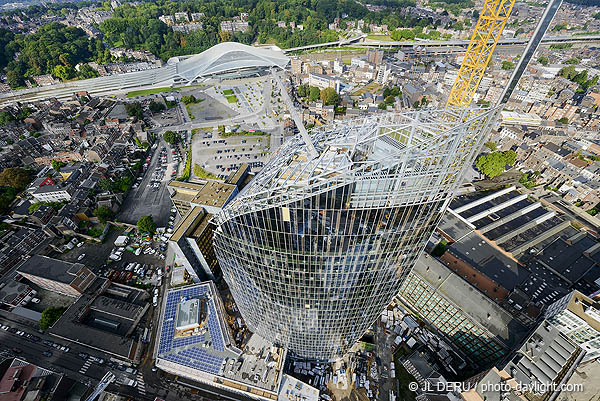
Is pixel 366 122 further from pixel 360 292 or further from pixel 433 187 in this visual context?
pixel 360 292

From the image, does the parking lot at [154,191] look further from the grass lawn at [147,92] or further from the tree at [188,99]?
the grass lawn at [147,92]

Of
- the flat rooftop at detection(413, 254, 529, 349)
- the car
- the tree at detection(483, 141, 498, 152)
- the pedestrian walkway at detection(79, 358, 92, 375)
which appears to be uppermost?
the tree at detection(483, 141, 498, 152)

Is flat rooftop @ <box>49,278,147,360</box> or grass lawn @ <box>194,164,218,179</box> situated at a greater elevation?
grass lawn @ <box>194,164,218,179</box>

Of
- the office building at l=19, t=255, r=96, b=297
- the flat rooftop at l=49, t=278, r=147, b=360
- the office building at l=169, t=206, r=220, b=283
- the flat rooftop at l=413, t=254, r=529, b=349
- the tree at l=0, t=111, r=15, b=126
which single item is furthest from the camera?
the tree at l=0, t=111, r=15, b=126

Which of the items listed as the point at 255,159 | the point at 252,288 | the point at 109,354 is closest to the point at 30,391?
the point at 109,354

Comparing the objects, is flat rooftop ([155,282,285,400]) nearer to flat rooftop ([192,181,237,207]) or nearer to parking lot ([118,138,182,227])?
flat rooftop ([192,181,237,207])

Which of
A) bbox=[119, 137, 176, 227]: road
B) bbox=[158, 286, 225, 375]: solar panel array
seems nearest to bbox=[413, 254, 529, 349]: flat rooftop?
bbox=[158, 286, 225, 375]: solar panel array

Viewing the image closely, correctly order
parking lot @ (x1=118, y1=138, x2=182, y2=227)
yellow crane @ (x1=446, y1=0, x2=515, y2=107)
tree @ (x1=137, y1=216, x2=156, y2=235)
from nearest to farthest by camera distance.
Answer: yellow crane @ (x1=446, y1=0, x2=515, y2=107) < tree @ (x1=137, y1=216, x2=156, y2=235) < parking lot @ (x1=118, y1=138, x2=182, y2=227)
